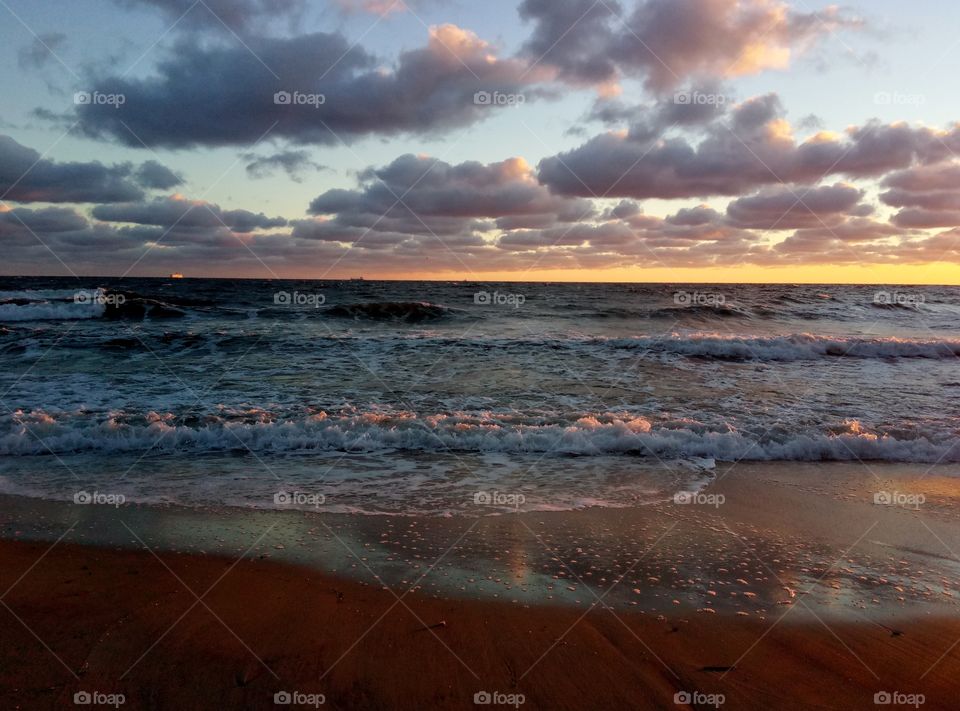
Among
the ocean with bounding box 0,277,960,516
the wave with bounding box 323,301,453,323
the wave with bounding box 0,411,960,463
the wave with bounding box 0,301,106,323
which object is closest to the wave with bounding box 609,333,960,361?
the ocean with bounding box 0,277,960,516

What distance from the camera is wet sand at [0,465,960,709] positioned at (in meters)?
3.01

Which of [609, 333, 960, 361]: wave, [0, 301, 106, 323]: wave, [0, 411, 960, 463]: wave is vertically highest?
[0, 301, 106, 323]: wave

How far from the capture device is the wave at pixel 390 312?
91.9ft

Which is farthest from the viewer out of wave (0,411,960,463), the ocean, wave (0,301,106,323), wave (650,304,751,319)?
wave (650,304,751,319)

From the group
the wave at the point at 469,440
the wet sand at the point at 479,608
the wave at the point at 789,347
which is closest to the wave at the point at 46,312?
the wave at the point at 469,440

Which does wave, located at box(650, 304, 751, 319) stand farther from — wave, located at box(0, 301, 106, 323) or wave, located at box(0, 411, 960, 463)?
wave, located at box(0, 301, 106, 323)

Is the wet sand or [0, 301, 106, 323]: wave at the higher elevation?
[0, 301, 106, 323]: wave

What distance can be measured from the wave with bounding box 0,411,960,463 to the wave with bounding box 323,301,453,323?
19.3 metres

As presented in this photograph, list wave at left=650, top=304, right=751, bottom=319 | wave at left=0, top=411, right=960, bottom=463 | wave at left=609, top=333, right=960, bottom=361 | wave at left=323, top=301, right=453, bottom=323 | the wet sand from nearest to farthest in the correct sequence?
the wet sand < wave at left=0, top=411, right=960, bottom=463 < wave at left=609, top=333, right=960, bottom=361 < wave at left=323, top=301, right=453, bottom=323 < wave at left=650, top=304, right=751, bottom=319

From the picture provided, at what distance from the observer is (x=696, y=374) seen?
1453 centimetres

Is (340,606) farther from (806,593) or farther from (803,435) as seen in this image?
(803,435)

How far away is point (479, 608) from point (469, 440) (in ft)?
14.8

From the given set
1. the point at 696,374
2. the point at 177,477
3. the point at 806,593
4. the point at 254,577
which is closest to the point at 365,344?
the point at 696,374

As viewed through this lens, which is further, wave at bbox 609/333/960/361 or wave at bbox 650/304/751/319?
wave at bbox 650/304/751/319
